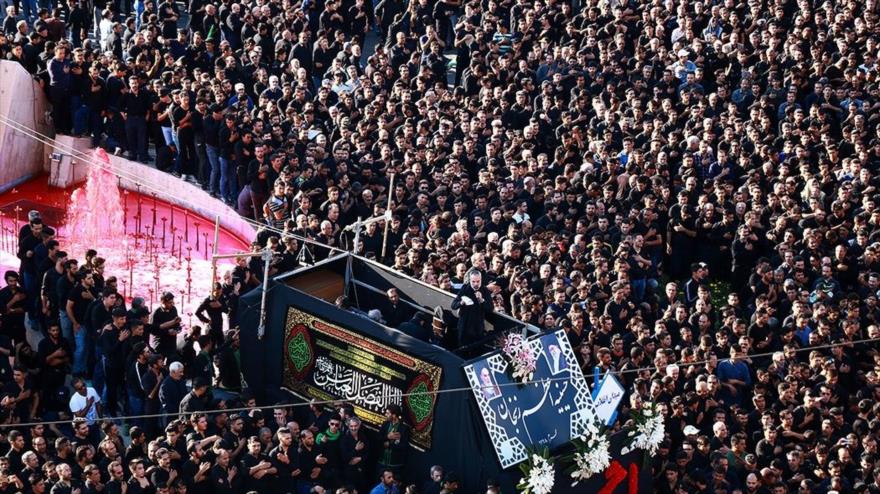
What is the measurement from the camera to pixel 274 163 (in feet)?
83.9

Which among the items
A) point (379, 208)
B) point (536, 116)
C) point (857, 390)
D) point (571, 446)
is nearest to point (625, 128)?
point (536, 116)

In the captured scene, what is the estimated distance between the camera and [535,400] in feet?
61.2

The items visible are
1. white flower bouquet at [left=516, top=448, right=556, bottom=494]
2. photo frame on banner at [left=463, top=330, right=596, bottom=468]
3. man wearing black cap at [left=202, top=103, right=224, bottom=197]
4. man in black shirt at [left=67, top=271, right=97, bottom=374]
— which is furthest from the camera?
man wearing black cap at [left=202, top=103, right=224, bottom=197]

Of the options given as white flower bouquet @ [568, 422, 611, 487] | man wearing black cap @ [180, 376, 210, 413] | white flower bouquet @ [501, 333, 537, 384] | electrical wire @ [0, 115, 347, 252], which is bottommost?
electrical wire @ [0, 115, 347, 252]

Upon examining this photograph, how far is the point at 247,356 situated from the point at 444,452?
125 inches

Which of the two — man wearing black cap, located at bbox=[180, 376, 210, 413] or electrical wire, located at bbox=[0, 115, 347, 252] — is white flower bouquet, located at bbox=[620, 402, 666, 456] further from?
electrical wire, located at bbox=[0, 115, 347, 252]

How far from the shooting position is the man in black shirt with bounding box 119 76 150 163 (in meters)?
27.1

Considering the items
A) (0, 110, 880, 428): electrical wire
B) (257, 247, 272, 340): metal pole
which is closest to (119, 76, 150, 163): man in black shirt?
Answer: (0, 110, 880, 428): electrical wire

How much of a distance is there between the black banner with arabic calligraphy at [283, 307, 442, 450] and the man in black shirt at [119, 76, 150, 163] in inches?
339

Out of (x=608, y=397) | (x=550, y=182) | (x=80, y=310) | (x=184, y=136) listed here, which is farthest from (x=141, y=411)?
(x=184, y=136)

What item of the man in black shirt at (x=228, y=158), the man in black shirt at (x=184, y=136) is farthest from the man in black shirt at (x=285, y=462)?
the man in black shirt at (x=184, y=136)

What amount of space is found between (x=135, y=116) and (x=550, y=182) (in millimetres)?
7281

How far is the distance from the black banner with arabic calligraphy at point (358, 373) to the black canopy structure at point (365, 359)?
0.01 meters

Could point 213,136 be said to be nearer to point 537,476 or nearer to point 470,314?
point 470,314
